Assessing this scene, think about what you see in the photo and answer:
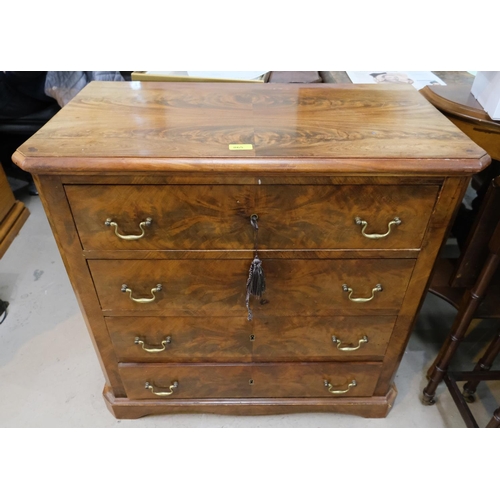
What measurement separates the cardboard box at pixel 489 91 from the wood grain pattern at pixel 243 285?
512 millimetres

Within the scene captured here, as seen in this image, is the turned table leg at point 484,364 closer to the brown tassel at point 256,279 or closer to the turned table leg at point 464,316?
the turned table leg at point 464,316

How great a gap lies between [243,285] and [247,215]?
8.5 inches

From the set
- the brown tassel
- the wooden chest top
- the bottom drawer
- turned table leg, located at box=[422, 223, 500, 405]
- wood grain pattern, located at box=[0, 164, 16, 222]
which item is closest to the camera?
the wooden chest top

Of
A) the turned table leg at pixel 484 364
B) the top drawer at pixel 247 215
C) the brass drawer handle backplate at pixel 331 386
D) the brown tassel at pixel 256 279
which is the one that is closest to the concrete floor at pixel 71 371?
the turned table leg at pixel 484 364

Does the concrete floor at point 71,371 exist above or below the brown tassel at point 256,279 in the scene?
below

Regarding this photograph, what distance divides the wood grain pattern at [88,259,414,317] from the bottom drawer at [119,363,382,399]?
22cm

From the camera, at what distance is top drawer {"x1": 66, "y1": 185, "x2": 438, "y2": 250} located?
0.87 metres

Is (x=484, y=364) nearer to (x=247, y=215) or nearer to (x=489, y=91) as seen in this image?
(x=489, y=91)

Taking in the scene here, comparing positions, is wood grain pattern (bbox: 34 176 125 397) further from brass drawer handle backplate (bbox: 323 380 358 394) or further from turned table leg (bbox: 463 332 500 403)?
turned table leg (bbox: 463 332 500 403)

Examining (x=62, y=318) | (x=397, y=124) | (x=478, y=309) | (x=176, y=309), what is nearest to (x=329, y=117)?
(x=397, y=124)

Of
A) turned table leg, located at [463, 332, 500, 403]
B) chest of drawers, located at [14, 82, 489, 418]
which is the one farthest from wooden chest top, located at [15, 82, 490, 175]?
turned table leg, located at [463, 332, 500, 403]

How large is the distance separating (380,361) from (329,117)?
741 millimetres

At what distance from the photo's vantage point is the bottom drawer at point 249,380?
1215 millimetres

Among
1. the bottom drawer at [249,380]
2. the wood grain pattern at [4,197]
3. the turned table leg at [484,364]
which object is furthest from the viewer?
the wood grain pattern at [4,197]
